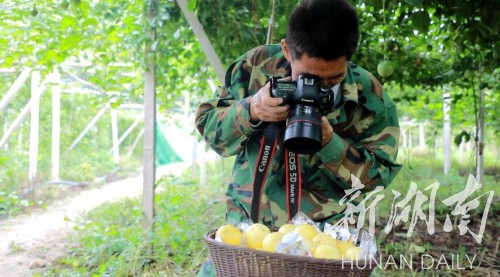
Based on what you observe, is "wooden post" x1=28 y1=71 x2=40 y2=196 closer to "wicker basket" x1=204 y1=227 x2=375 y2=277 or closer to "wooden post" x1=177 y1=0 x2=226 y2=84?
"wooden post" x1=177 y1=0 x2=226 y2=84

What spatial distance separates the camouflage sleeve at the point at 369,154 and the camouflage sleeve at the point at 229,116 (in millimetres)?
246

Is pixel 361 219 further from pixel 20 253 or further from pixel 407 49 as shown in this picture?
pixel 20 253

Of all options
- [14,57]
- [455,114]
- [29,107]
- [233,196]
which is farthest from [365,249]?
[29,107]

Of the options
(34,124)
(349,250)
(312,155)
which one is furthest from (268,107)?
(34,124)

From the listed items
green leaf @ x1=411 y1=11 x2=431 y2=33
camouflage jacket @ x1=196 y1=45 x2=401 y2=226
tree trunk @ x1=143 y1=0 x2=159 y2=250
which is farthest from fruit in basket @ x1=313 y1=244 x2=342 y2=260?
tree trunk @ x1=143 y1=0 x2=159 y2=250

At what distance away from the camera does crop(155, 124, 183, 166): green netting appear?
16898mm

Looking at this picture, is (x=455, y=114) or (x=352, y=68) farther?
(x=455, y=114)

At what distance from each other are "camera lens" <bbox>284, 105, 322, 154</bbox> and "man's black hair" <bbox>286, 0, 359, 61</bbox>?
224mm

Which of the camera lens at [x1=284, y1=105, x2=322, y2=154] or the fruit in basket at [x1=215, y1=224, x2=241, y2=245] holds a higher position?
the camera lens at [x1=284, y1=105, x2=322, y2=154]

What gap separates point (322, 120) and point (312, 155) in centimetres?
31

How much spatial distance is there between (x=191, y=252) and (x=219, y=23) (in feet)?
5.20

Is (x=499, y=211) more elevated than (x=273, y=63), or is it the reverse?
(x=273, y=63)

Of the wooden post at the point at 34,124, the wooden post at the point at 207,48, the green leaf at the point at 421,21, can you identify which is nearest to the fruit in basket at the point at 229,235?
the green leaf at the point at 421,21

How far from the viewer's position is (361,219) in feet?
6.19
